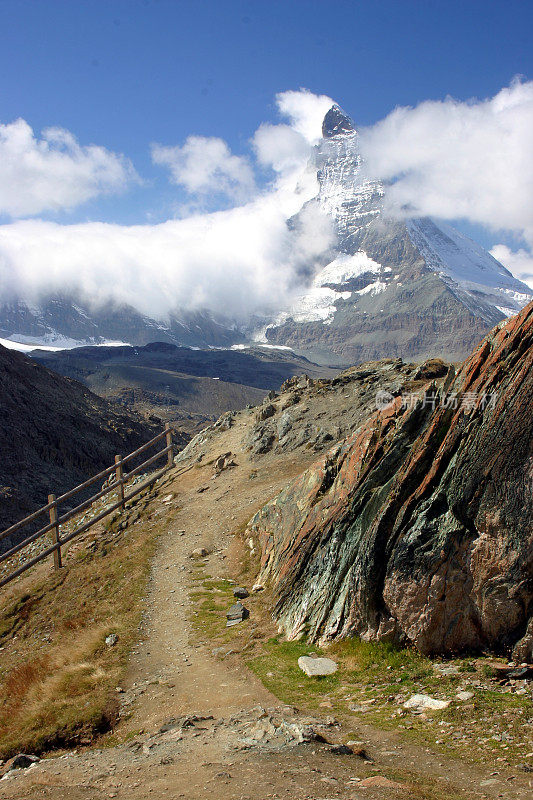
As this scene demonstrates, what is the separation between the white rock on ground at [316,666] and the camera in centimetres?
1254

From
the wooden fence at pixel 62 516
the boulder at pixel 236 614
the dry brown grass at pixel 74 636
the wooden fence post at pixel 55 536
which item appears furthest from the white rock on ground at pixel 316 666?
the wooden fence post at pixel 55 536

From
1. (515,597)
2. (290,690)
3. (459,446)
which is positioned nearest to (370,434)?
(459,446)

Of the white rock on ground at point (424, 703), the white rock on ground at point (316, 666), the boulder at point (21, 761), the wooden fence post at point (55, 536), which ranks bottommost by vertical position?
the boulder at point (21, 761)

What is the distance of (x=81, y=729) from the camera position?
1165 centimetres

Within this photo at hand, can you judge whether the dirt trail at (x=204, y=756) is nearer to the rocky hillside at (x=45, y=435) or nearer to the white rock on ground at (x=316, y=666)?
the white rock on ground at (x=316, y=666)

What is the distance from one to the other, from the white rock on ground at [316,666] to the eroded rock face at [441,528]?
0.89 m

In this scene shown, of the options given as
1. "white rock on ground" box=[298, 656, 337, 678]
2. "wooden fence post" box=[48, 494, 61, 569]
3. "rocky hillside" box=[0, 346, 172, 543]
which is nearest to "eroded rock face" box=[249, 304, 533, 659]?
"white rock on ground" box=[298, 656, 337, 678]

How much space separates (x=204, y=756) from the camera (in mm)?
9375

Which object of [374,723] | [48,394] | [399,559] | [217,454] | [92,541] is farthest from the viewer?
[48,394]

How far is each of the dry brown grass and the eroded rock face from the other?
200 inches

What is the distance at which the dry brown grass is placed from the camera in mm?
11945

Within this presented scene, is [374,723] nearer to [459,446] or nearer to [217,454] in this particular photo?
[459,446]

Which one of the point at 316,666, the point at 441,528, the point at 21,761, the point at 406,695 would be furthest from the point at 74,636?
the point at 441,528

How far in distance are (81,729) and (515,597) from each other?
9.48 metres
